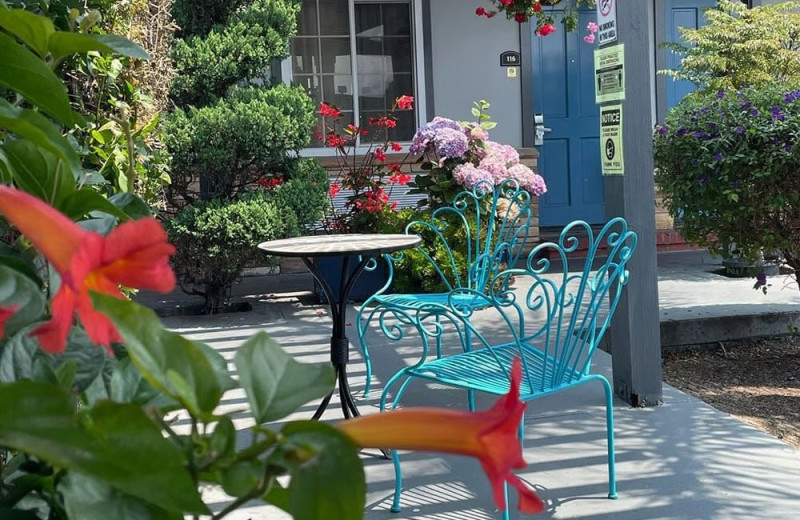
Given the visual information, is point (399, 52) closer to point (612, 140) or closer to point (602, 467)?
point (612, 140)

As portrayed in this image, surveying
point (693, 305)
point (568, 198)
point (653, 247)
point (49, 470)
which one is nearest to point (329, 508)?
point (49, 470)

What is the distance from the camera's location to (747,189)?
506 centimetres

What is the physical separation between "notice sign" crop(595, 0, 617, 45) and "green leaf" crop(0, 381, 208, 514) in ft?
14.2

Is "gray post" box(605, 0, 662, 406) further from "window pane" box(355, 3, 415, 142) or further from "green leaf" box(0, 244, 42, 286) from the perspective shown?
"window pane" box(355, 3, 415, 142)

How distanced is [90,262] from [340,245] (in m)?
3.68

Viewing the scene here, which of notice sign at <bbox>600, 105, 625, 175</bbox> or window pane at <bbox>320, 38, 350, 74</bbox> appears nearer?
notice sign at <bbox>600, 105, 625, 175</bbox>

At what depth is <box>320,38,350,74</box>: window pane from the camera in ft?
30.3

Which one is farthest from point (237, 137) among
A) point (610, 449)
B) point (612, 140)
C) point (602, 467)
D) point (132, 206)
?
point (132, 206)

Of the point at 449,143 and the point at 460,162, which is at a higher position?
the point at 449,143

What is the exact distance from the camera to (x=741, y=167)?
16.6ft

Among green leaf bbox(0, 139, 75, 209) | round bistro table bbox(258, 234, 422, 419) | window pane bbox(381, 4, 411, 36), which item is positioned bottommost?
round bistro table bbox(258, 234, 422, 419)

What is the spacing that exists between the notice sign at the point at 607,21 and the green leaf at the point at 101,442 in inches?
170

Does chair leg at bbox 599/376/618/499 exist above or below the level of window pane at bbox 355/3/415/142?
below

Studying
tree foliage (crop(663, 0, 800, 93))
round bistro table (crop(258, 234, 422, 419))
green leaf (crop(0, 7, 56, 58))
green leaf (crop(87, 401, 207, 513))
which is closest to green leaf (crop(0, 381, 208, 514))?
green leaf (crop(87, 401, 207, 513))
